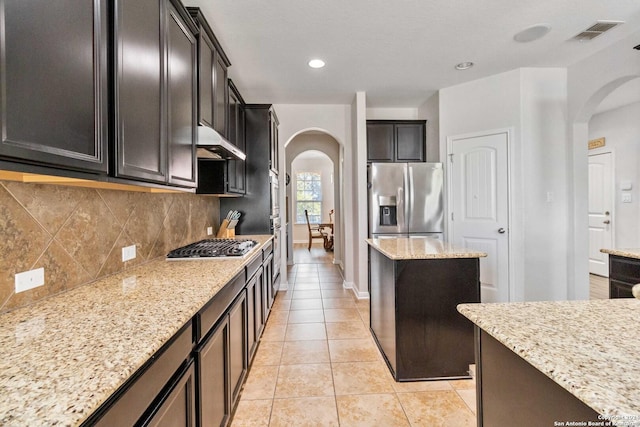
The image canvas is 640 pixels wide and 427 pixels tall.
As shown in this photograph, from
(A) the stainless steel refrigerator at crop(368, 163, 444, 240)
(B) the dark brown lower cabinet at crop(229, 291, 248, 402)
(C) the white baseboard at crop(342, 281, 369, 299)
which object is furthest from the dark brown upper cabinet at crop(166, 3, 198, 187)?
(C) the white baseboard at crop(342, 281, 369, 299)

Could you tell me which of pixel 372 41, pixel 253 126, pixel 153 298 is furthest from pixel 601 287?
pixel 153 298

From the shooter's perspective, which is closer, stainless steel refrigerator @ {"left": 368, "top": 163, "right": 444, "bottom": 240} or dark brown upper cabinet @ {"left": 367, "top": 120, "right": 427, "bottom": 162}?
stainless steel refrigerator @ {"left": 368, "top": 163, "right": 444, "bottom": 240}

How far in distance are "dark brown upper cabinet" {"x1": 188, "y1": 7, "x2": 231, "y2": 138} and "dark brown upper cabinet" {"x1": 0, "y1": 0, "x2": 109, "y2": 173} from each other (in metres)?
0.96

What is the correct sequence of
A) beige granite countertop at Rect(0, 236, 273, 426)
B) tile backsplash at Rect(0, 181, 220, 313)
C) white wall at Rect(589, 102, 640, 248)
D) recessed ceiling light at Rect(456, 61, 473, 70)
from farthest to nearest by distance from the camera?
white wall at Rect(589, 102, 640, 248), recessed ceiling light at Rect(456, 61, 473, 70), tile backsplash at Rect(0, 181, 220, 313), beige granite countertop at Rect(0, 236, 273, 426)

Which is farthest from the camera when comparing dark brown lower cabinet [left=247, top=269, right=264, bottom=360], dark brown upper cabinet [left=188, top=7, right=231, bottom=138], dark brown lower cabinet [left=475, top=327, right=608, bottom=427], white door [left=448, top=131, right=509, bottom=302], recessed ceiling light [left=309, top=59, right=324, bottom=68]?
white door [left=448, top=131, right=509, bottom=302]

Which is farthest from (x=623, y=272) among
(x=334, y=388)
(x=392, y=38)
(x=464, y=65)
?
(x=392, y=38)

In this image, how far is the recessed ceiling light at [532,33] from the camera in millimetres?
2513

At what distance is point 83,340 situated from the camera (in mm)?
806

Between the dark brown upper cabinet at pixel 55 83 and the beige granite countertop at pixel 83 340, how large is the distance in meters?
0.48

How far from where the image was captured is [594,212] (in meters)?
4.96

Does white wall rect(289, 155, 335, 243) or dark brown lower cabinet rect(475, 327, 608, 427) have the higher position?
white wall rect(289, 155, 335, 243)

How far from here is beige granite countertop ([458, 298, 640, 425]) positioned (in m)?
0.56

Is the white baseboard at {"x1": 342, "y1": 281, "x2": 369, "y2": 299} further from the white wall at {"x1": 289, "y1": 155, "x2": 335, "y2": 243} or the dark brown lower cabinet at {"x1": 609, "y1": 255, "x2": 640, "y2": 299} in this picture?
the white wall at {"x1": 289, "y1": 155, "x2": 335, "y2": 243}

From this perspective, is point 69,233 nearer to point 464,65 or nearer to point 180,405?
point 180,405
